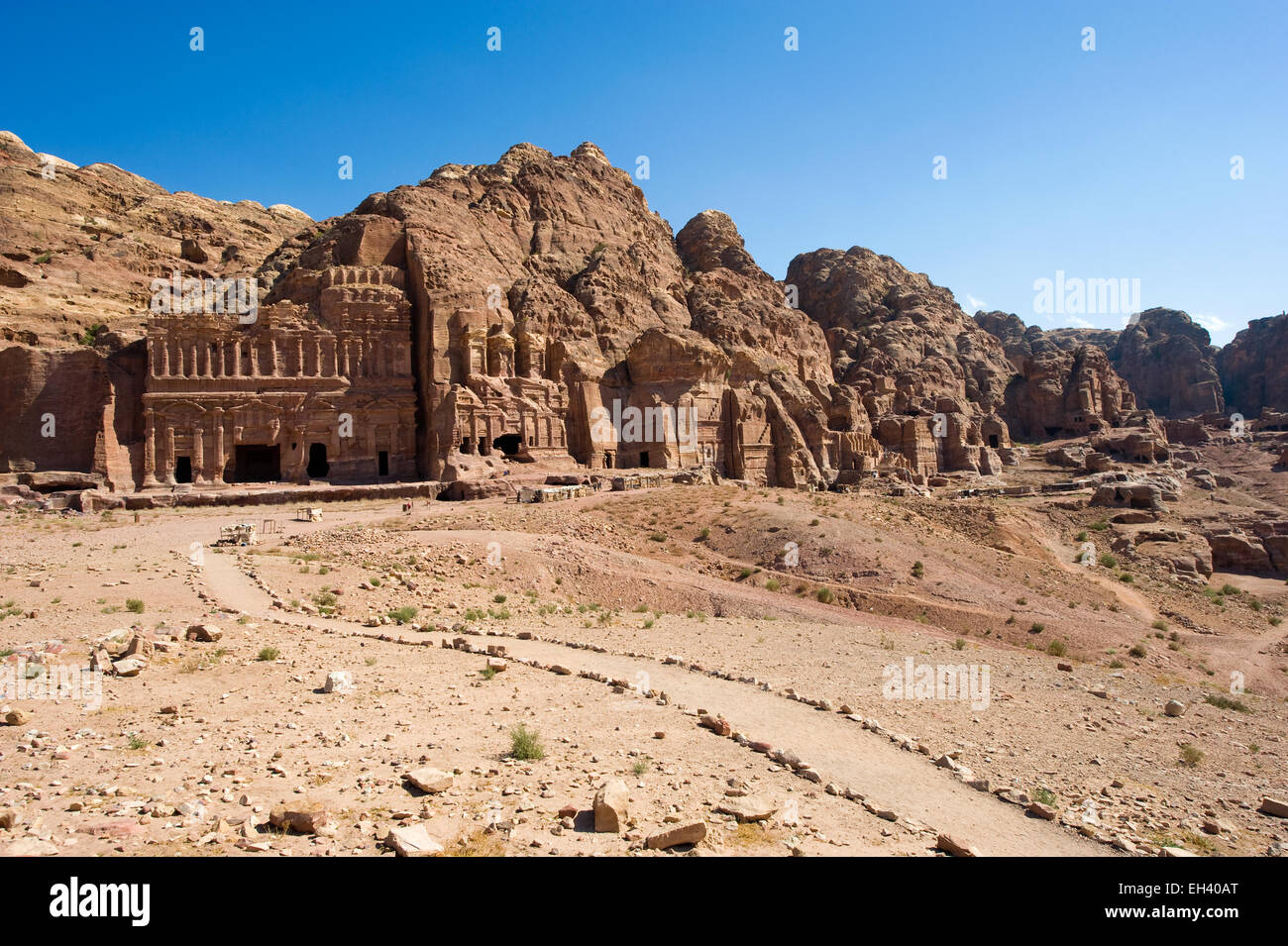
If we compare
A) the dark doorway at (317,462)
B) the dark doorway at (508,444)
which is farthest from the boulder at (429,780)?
the dark doorway at (317,462)

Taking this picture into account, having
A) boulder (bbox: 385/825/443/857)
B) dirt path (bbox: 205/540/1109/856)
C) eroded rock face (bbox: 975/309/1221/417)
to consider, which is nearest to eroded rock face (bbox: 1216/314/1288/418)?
eroded rock face (bbox: 975/309/1221/417)

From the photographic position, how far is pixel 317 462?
50281 mm

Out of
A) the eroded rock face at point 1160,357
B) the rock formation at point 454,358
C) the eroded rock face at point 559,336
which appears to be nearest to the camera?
the rock formation at point 454,358

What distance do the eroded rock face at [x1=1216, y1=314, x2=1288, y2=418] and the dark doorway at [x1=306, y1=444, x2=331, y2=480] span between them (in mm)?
125315

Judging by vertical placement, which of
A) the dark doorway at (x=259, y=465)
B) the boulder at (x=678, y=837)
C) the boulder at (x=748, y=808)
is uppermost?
the dark doorway at (x=259, y=465)

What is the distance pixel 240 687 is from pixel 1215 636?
31565 millimetres

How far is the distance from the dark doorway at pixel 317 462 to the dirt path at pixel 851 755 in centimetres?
3531

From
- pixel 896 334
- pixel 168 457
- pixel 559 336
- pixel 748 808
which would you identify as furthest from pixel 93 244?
pixel 896 334

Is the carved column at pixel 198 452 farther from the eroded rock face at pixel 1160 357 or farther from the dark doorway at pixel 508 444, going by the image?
the eroded rock face at pixel 1160 357

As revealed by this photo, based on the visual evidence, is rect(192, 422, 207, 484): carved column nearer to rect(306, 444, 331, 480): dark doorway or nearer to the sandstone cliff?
rect(306, 444, 331, 480): dark doorway

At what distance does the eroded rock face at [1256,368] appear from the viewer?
108 metres

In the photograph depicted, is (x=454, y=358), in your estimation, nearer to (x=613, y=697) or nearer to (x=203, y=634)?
(x=203, y=634)

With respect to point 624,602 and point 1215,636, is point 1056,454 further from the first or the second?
point 624,602
